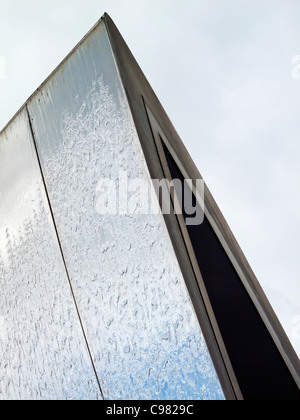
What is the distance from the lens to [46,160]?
4340 mm

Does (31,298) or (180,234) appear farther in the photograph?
(31,298)

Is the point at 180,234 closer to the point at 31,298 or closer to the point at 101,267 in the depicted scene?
the point at 101,267

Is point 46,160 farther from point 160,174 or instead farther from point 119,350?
point 119,350

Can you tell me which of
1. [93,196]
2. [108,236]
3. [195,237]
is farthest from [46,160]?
[195,237]

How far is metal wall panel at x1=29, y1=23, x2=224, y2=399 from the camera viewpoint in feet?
10.9

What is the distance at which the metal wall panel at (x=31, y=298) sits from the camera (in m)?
3.94

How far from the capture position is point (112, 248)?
374 centimetres

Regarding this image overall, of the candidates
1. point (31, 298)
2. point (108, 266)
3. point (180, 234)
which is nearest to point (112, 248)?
point (108, 266)

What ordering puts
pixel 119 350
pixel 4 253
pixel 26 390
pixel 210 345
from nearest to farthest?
pixel 210 345 < pixel 119 350 < pixel 26 390 < pixel 4 253

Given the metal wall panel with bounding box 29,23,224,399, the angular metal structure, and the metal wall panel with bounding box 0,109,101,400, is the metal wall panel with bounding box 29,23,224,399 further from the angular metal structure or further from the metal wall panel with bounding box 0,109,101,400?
the metal wall panel with bounding box 0,109,101,400

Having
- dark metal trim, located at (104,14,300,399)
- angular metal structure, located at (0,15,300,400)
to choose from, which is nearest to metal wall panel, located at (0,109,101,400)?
angular metal structure, located at (0,15,300,400)

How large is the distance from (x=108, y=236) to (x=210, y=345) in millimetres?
1036

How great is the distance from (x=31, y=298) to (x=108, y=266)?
879mm

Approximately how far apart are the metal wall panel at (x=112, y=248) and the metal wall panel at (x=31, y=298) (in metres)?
0.14
